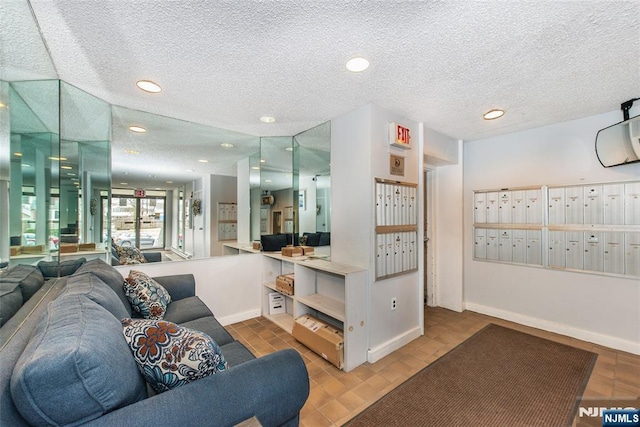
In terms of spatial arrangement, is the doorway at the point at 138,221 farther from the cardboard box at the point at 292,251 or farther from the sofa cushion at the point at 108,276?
the cardboard box at the point at 292,251

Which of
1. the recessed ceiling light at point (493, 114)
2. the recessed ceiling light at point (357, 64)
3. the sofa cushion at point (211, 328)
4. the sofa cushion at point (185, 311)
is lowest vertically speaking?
the sofa cushion at point (211, 328)

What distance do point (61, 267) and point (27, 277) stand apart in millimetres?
606

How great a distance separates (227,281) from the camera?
3.03 metres

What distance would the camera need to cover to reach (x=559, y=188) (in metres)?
2.73

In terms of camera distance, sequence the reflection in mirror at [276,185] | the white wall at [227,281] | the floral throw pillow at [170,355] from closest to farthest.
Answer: the floral throw pillow at [170,355] → the white wall at [227,281] → the reflection in mirror at [276,185]

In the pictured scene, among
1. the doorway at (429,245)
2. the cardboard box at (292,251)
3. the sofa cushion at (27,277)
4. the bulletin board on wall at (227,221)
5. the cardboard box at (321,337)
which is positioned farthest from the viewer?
the doorway at (429,245)

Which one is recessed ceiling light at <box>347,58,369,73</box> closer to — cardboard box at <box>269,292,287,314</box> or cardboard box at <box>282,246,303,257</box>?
cardboard box at <box>282,246,303,257</box>

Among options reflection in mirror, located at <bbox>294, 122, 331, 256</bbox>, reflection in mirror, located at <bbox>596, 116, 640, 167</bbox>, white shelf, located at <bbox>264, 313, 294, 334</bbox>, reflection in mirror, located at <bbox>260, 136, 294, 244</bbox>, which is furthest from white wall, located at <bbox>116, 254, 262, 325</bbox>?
reflection in mirror, located at <bbox>596, 116, 640, 167</bbox>

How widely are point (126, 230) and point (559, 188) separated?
453 centimetres

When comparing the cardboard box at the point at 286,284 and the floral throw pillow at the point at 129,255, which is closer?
the floral throw pillow at the point at 129,255

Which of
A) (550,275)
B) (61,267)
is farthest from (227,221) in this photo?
(550,275)

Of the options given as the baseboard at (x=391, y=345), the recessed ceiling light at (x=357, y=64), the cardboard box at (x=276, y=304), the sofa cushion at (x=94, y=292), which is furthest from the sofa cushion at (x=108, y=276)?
the recessed ceiling light at (x=357, y=64)

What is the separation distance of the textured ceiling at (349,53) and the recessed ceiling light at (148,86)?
6cm

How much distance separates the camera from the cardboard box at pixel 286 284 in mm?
2816
